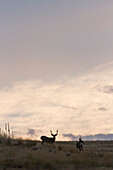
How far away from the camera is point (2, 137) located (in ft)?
128

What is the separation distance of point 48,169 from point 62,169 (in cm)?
106

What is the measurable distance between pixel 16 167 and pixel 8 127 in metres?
23.9

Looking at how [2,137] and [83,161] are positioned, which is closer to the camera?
[83,161]

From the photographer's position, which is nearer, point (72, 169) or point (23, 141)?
point (72, 169)

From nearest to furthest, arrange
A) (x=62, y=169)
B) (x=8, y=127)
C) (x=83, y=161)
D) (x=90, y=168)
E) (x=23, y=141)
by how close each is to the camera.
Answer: (x=62, y=169), (x=90, y=168), (x=83, y=161), (x=23, y=141), (x=8, y=127)

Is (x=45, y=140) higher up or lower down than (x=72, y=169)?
higher up

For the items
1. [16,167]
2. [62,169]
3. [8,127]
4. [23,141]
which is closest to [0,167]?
[16,167]

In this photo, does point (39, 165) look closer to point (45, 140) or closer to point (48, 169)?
point (48, 169)

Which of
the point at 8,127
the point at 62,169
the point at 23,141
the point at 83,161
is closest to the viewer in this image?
the point at 62,169

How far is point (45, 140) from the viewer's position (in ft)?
123

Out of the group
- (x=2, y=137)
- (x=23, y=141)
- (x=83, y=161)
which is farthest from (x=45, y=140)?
(x=83, y=161)

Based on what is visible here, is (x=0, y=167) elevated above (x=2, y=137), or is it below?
below

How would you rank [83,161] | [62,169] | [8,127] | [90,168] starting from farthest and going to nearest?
[8,127] → [83,161] → [90,168] → [62,169]

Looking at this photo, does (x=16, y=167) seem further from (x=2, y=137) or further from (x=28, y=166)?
(x=2, y=137)
